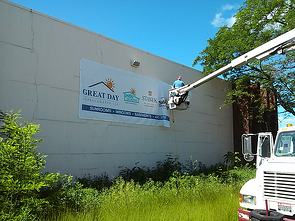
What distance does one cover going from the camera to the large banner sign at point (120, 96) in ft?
32.1

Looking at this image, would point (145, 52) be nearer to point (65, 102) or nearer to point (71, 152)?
point (65, 102)

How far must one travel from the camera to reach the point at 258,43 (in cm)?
1252

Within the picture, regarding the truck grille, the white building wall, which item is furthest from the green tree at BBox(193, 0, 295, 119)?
the truck grille

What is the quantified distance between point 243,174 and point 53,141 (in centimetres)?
733

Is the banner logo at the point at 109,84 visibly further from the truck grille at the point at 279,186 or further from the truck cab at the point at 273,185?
the truck grille at the point at 279,186

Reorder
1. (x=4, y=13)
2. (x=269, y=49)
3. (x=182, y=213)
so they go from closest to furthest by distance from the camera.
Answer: (x=182, y=213)
(x=269, y=49)
(x=4, y=13)

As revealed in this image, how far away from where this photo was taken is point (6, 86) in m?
7.95

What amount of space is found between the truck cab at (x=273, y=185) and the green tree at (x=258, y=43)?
24.8 ft

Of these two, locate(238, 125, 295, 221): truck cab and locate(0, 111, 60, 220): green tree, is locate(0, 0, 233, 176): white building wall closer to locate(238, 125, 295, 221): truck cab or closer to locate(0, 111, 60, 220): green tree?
locate(0, 111, 60, 220): green tree

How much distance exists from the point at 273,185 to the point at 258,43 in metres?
8.93

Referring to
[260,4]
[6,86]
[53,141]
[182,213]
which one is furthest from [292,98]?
[6,86]

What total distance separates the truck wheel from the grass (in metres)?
1.39

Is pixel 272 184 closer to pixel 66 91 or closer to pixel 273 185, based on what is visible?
pixel 273 185

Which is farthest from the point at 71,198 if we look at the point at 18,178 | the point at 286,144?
the point at 286,144
